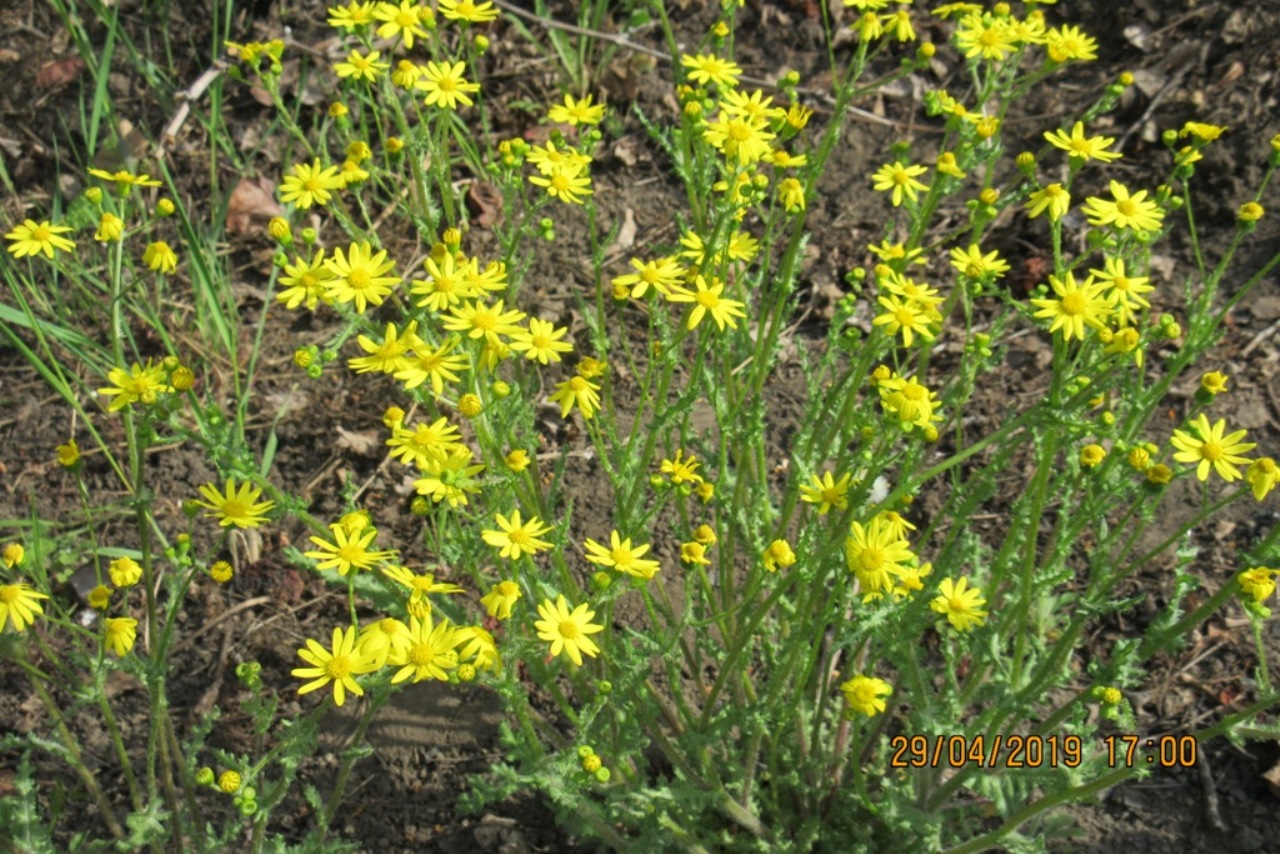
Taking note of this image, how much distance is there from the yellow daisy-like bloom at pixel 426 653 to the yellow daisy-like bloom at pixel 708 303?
2.80ft

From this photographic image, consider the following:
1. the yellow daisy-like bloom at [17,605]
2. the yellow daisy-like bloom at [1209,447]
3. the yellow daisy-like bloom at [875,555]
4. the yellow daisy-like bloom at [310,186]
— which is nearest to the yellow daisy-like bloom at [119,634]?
the yellow daisy-like bloom at [17,605]

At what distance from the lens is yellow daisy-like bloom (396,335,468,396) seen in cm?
235

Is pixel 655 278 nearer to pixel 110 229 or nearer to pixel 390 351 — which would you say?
pixel 390 351

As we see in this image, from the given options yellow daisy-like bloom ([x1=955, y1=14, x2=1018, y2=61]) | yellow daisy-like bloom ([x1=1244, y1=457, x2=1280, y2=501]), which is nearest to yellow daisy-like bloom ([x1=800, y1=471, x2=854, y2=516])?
yellow daisy-like bloom ([x1=1244, y1=457, x2=1280, y2=501])

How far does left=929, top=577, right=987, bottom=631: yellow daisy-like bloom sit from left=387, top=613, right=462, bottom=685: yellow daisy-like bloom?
125 cm

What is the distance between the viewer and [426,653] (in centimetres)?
213

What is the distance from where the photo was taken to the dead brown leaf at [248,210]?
478cm

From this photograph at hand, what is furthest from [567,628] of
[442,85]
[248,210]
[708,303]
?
[248,210]

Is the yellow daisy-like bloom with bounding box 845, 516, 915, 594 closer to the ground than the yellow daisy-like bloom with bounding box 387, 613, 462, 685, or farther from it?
farther from it

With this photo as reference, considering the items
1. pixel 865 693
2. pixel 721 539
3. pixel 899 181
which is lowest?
pixel 865 693

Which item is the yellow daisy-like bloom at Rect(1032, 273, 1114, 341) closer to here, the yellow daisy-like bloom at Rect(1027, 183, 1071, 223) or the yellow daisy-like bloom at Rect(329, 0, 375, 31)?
the yellow daisy-like bloom at Rect(1027, 183, 1071, 223)

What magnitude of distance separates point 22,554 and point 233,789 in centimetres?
69

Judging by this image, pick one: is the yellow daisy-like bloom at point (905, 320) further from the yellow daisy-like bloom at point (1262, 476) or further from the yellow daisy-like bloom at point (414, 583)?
the yellow daisy-like bloom at point (414, 583)

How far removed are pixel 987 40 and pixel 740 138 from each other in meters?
0.88
